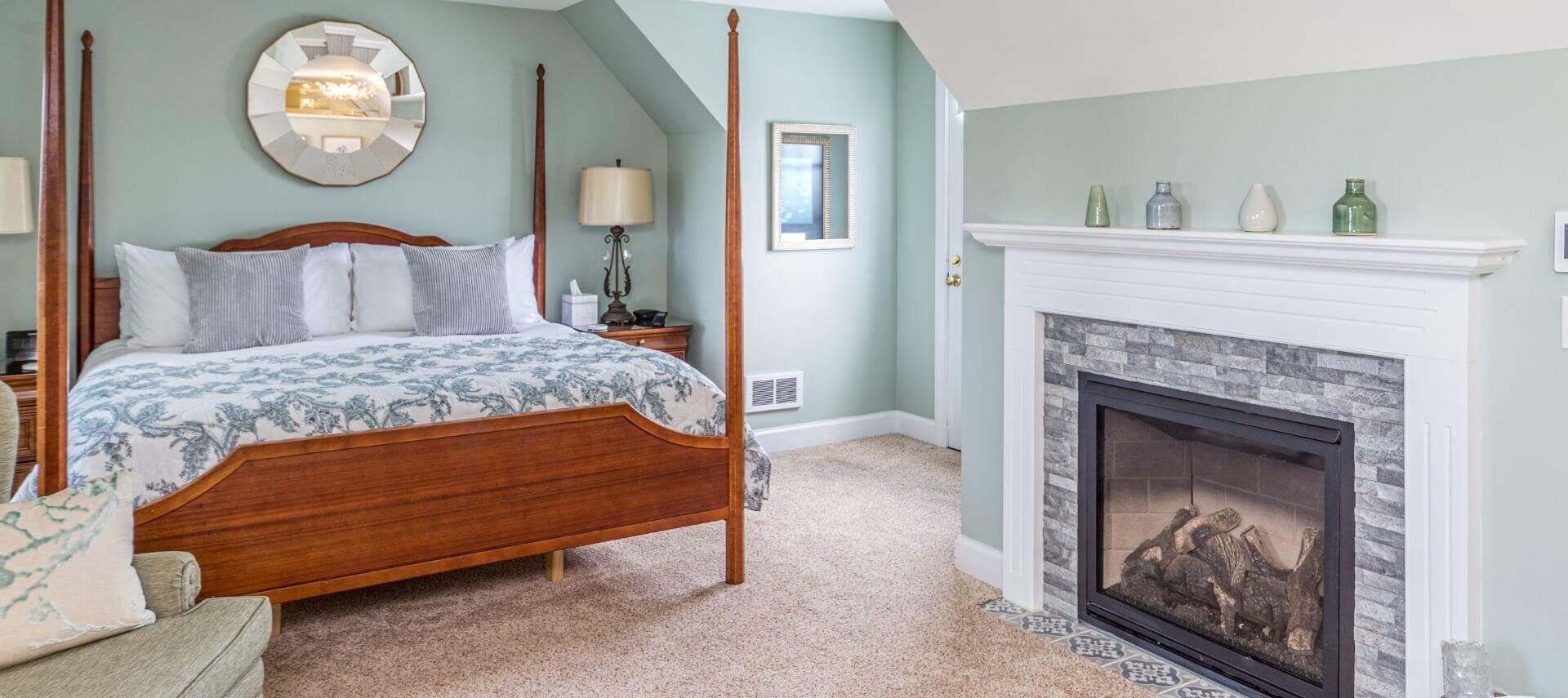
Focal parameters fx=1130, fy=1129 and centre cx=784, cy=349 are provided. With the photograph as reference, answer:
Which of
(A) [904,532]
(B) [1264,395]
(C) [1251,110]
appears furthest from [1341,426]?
(A) [904,532]

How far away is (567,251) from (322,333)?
4.13 ft

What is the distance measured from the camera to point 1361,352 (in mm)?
2447

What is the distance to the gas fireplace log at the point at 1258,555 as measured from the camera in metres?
2.80

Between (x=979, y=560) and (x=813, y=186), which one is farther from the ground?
(x=813, y=186)

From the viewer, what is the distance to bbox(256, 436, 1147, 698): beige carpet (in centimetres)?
292

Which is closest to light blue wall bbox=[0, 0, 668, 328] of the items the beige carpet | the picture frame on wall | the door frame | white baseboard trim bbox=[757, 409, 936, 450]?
the picture frame on wall

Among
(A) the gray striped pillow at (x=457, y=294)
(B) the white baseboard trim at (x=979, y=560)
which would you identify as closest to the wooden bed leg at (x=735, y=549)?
(B) the white baseboard trim at (x=979, y=560)

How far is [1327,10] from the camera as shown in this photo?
2.36m

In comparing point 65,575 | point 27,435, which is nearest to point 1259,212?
point 65,575

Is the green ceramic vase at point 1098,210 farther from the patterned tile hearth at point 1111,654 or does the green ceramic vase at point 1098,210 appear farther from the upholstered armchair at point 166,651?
the upholstered armchair at point 166,651

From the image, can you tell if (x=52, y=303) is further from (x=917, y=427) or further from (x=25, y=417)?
(x=917, y=427)

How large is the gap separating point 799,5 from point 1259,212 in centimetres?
303

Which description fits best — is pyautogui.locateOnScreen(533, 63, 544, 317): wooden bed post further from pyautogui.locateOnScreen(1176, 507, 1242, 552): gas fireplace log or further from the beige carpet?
Answer: pyautogui.locateOnScreen(1176, 507, 1242, 552): gas fireplace log

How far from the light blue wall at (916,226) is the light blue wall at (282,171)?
1211 millimetres
